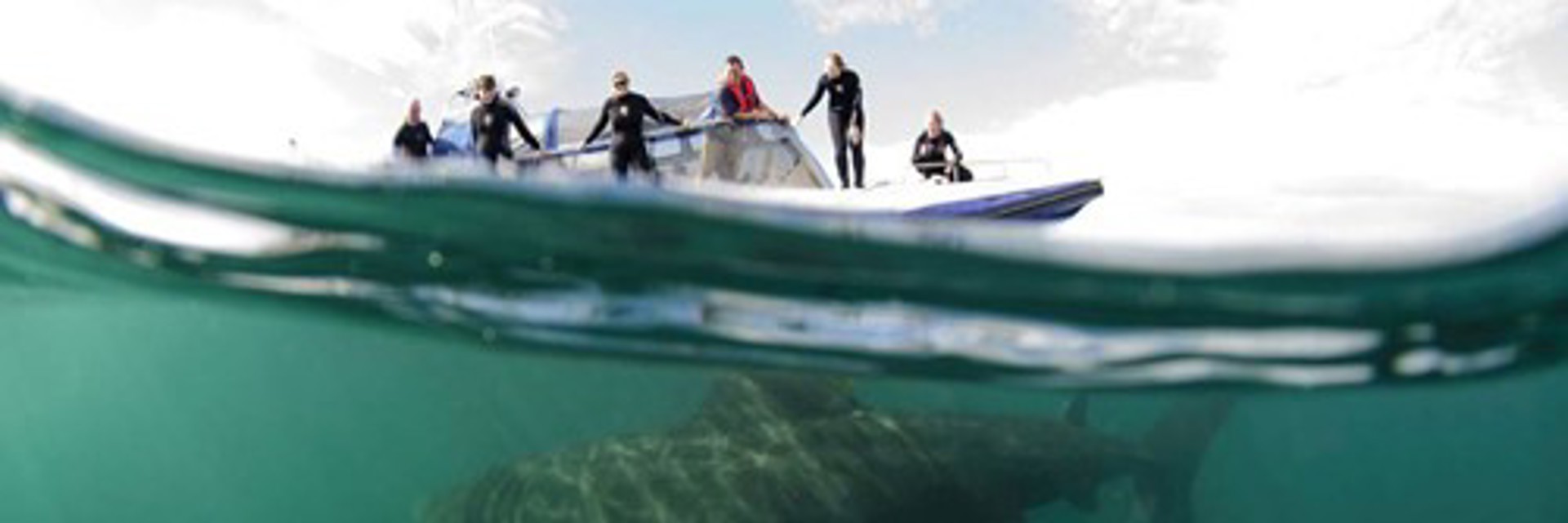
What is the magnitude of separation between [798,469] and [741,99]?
17.7ft

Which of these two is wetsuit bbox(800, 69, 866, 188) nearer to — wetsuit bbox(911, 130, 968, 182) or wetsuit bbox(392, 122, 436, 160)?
wetsuit bbox(911, 130, 968, 182)

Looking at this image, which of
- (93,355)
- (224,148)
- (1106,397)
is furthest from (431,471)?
(224,148)

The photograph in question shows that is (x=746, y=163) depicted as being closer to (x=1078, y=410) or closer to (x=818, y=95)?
(x=818, y=95)

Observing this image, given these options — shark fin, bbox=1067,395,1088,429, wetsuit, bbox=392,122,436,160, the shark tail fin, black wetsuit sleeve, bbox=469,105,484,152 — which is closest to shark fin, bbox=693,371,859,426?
shark fin, bbox=1067,395,1088,429

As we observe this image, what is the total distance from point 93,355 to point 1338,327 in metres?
23.4

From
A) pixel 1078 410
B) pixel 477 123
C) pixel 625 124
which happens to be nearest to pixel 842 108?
pixel 625 124

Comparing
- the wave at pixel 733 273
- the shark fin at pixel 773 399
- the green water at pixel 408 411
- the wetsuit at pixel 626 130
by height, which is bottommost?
the green water at pixel 408 411

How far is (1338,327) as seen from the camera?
9.09m

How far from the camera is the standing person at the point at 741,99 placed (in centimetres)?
1310

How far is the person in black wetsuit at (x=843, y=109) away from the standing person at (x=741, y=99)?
3.85 ft

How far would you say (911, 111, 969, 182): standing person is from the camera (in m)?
12.5

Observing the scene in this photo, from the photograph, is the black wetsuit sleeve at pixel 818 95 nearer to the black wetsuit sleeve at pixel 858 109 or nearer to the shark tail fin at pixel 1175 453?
the black wetsuit sleeve at pixel 858 109

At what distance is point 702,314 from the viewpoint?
10023 millimetres

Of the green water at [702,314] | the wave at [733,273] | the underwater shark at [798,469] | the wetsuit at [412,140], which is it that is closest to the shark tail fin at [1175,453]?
the green water at [702,314]
